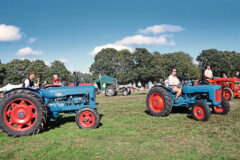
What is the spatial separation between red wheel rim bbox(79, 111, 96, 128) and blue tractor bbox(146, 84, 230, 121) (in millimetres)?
2626

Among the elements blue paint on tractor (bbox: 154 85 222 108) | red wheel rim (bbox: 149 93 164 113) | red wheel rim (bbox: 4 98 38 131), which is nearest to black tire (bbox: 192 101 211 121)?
blue paint on tractor (bbox: 154 85 222 108)

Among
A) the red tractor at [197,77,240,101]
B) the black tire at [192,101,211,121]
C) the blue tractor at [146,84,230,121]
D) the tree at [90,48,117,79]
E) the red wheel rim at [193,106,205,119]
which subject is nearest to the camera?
the black tire at [192,101,211,121]

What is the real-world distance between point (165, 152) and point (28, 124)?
11.9 ft

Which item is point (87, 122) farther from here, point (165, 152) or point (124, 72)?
point (124, 72)

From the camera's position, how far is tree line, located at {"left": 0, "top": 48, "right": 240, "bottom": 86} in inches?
1853

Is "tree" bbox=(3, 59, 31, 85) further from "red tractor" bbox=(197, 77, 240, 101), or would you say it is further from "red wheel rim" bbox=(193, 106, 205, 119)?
"red wheel rim" bbox=(193, 106, 205, 119)

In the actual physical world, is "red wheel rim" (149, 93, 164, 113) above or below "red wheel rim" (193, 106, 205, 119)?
above

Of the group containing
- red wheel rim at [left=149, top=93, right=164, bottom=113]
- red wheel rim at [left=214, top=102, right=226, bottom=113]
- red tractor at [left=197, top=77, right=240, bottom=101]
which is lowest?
red wheel rim at [left=214, top=102, right=226, bottom=113]

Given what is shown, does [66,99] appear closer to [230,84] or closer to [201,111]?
[201,111]

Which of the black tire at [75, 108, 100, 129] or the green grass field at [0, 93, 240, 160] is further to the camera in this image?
the black tire at [75, 108, 100, 129]

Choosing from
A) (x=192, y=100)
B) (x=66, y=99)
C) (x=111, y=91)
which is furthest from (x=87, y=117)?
(x=111, y=91)

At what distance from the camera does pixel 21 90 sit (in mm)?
5176

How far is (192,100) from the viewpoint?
22.5 feet

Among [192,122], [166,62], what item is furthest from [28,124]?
[166,62]
